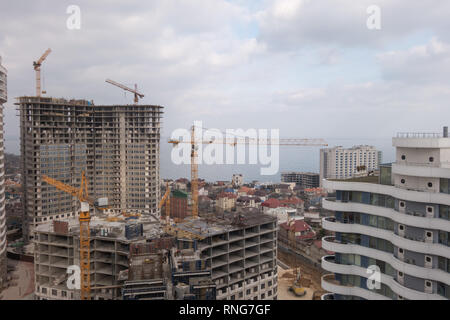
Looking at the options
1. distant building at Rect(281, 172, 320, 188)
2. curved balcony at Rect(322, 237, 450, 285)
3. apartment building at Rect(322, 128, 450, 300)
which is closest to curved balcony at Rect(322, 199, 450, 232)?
apartment building at Rect(322, 128, 450, 300)

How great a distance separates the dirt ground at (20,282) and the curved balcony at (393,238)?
21538 mm

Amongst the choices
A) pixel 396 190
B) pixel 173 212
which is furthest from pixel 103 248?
pixel 173 212

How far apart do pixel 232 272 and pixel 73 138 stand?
25.6 m

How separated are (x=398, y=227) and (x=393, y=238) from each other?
15.3 inches

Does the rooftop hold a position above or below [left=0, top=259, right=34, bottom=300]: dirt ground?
above

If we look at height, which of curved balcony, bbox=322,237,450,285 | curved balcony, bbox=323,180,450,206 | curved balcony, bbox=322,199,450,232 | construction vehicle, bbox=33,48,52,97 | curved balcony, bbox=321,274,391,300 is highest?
construction vehicle, bbox=33,48,52,97

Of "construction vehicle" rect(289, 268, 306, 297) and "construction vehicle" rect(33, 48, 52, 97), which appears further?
"construction vehicle" rect(33, 48, 52, 97)

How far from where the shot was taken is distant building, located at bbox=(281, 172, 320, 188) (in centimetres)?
7512

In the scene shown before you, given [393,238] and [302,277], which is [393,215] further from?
[302,277]

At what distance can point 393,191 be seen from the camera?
1107 cm

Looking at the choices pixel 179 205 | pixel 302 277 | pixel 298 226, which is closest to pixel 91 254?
pixel 302 277

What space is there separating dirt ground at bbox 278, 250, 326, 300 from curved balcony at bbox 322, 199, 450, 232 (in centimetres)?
1467

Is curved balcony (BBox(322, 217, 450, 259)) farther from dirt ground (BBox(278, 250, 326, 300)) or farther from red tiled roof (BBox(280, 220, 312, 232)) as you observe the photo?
red tiled roof (BBox(280, 220, 312, 232))
